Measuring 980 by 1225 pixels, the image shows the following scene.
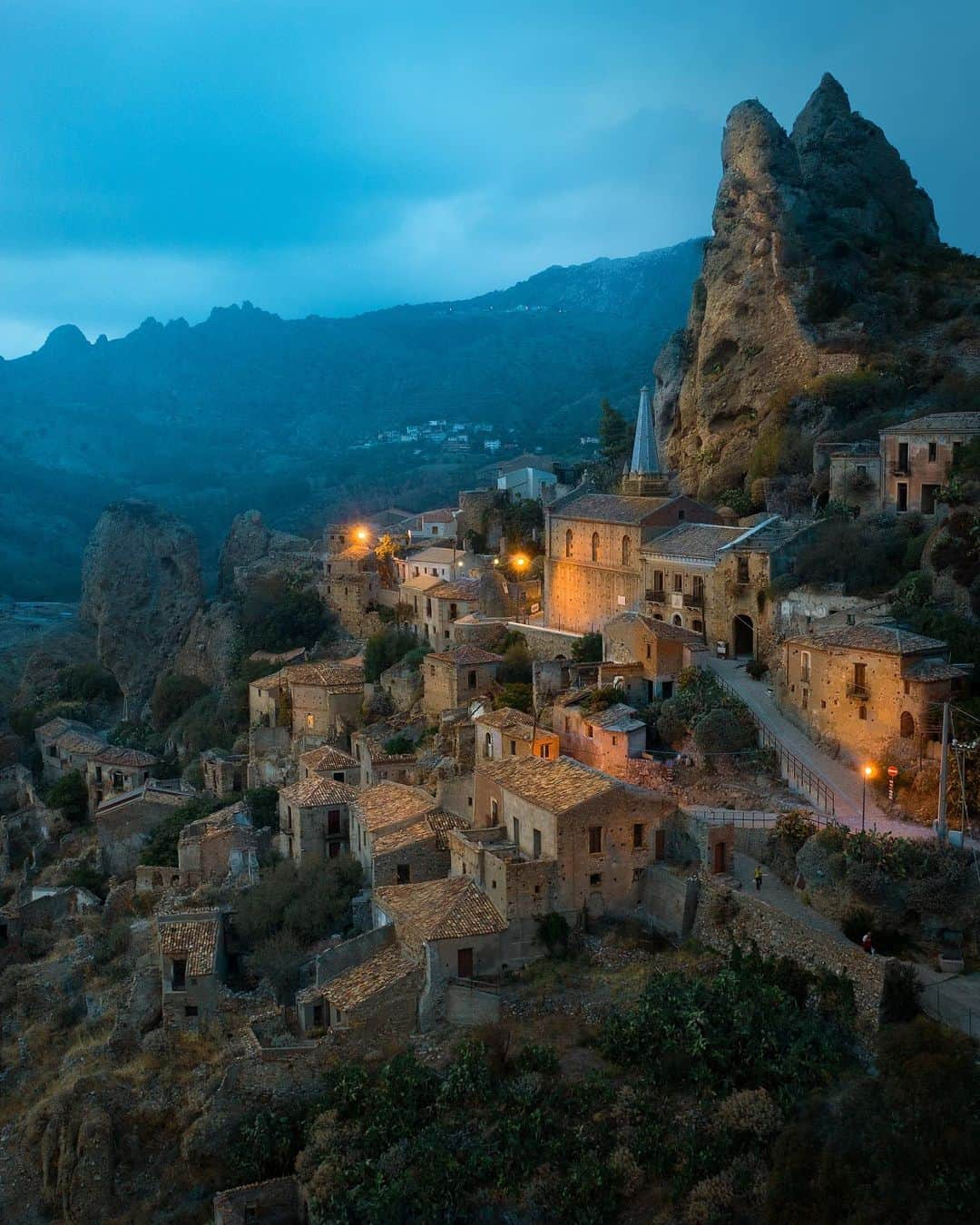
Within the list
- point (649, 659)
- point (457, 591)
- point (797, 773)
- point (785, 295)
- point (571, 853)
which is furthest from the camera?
point (785, 295)

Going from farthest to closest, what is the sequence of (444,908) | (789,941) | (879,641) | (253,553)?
(253,553) < (879,641) < (444,908) < (789,941)

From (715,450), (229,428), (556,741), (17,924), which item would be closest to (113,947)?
(17,924)

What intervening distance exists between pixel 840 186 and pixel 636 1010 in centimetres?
4363

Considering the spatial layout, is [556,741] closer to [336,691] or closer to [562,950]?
[562,950]

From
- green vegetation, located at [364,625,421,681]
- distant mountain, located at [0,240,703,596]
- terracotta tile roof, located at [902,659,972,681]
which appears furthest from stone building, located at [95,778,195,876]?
distant mountain, located at [0,240,703,596]

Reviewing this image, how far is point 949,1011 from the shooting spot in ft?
58.7

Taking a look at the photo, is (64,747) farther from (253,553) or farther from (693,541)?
(693,541)

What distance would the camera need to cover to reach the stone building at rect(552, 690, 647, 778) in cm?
2841

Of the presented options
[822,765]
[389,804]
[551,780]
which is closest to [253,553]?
[389,804]

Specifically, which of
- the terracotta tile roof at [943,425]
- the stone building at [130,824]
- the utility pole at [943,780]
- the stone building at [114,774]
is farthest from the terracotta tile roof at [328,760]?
the terracotta tile roof at [943,425]

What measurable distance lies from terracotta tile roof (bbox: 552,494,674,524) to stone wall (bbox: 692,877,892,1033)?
17.3m

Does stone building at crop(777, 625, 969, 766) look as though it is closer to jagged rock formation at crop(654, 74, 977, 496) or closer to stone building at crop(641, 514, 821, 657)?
stone building at crop(641, 514, 821, 657)

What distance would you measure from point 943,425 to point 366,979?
21.1 m

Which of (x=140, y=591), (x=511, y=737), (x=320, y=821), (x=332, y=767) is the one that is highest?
(x=511, y=737)
